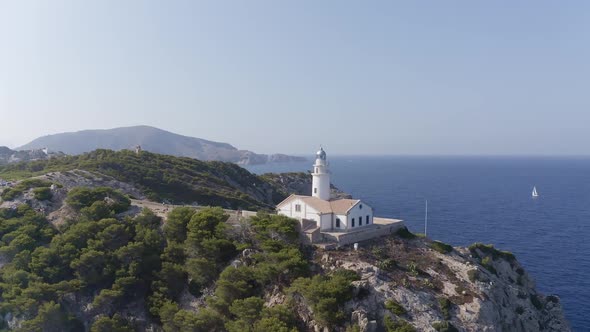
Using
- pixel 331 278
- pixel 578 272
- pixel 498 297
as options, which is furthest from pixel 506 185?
pixel 331 278

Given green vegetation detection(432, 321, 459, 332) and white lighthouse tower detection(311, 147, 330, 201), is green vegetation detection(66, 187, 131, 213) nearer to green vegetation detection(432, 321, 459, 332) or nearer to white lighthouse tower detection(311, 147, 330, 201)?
white lighthouse tower detection(311, 147, 330, 201)

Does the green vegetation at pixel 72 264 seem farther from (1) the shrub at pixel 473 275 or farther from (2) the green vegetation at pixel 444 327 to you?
(1) the shrub at pixel 473 275

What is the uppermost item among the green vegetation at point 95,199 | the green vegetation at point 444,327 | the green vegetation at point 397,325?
the green vegetation at point 95,199

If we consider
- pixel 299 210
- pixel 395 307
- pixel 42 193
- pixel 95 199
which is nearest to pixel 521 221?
pixel 299 210

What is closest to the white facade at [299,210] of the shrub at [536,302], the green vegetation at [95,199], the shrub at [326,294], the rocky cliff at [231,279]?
the rocky cliff at [231,279]

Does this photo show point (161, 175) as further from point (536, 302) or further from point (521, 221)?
point (521, 221)

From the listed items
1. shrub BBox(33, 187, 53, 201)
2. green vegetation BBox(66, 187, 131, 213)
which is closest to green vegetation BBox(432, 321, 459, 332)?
green vegetation BBox(66, 187, 131, 213)
